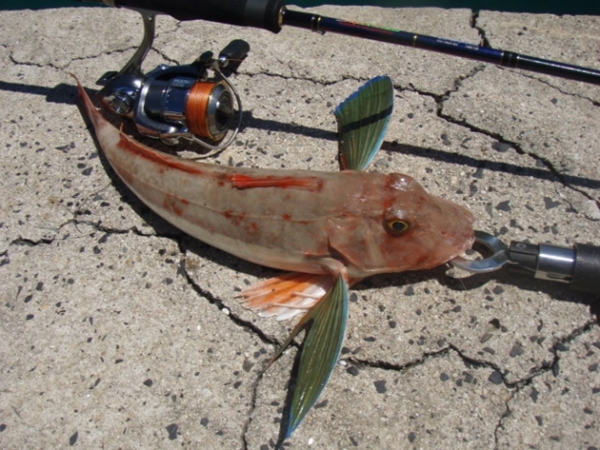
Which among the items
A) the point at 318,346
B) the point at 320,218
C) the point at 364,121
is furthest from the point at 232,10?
the point at 318,346

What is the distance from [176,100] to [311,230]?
1106 mm

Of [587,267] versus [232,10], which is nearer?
[587,267]

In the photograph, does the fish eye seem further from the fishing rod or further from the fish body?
the fishing rod

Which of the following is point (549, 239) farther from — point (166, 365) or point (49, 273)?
point (49, 273)

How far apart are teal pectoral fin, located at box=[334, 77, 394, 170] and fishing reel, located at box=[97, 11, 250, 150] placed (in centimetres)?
61

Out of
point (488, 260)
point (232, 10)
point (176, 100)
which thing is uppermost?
point (232, 10)

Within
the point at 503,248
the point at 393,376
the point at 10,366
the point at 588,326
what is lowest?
the point at 10,366

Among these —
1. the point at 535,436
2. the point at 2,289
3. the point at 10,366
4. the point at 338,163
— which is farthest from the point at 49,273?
the point at 535,436

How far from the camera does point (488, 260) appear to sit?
2650 millimetres

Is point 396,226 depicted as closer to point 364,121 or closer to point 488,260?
point 488,260

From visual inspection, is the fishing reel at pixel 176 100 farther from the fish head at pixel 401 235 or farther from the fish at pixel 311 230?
the fish head at pixel 401 235

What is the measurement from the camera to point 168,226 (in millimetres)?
3133

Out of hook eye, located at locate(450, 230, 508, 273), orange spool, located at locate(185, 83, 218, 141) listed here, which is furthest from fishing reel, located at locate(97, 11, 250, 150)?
hook eye, located at locate(450, 230, 508, 273)

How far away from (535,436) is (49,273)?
238 centimetres
